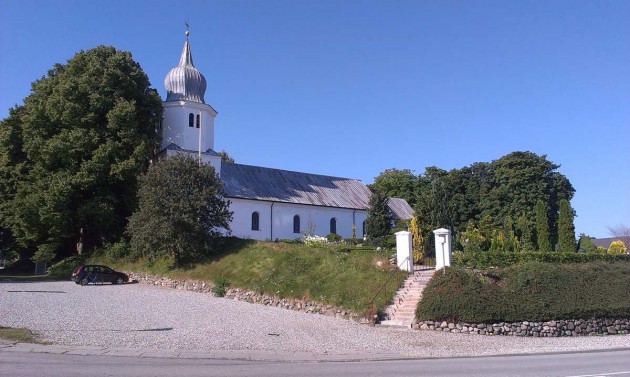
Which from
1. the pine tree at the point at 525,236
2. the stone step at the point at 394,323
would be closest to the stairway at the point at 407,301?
the stone step at the point at 394,323

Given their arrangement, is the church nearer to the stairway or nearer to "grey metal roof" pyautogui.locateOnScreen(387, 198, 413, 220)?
"grey metal roof" pyautogui.locateOnScreen(387, 198, 413, 220)

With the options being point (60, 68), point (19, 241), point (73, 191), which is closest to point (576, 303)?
point (73, 191)

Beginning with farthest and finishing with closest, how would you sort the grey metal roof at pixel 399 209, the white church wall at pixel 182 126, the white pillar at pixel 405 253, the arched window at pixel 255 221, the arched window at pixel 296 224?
the grey metal roof at pixel 399 209 → the arched window at pixel 296 224 → the arched window at pixel 255 221 → the white church wall at pixel 182 126 → the white pillar at pixel 405 253

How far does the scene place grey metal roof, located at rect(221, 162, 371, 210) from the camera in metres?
44.3

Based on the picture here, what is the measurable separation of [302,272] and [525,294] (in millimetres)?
11001

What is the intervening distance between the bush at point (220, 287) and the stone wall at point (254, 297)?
0.28 m

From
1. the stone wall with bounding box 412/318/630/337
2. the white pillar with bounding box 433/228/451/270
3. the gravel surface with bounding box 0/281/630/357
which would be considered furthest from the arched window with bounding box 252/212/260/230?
the stone wall with bounding box 412/318/630/337

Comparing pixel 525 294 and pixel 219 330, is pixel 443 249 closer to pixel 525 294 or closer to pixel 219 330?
pixel 525 294

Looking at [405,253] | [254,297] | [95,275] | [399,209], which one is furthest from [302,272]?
[399,209]

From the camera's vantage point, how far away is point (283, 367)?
12.8 meters

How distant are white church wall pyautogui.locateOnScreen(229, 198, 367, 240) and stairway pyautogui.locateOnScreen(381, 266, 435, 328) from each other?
20.0m

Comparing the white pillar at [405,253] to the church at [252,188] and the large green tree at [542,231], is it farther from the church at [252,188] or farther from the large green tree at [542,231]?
the large green tree at [542,231]

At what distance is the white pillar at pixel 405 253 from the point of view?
2531 centimetres

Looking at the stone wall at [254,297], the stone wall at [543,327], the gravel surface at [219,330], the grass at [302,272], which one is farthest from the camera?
the grass at [302,272]
